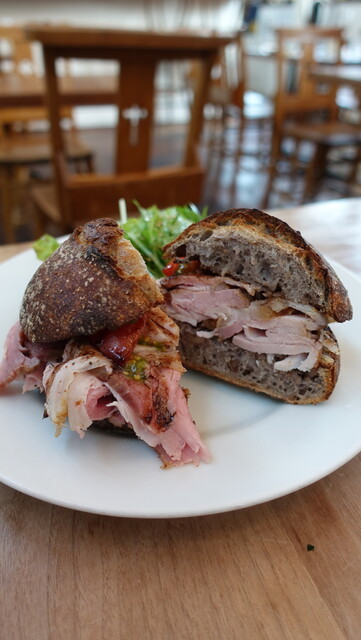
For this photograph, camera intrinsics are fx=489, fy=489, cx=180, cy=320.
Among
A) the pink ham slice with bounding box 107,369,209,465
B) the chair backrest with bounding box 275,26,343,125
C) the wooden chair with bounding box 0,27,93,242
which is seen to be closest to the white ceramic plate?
the pink ham slice with bounding box 107,369,209,465

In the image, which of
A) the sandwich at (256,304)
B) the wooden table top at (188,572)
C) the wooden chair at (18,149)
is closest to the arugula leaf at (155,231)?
the sandwich at (256,304)

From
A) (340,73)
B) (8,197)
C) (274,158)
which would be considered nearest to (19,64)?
(8,197)

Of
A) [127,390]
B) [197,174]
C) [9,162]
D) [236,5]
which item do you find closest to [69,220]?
[197,174]

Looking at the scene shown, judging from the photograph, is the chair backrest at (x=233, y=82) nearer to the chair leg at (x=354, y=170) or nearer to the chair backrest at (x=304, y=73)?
the chair backrest at (x=304, y=73)

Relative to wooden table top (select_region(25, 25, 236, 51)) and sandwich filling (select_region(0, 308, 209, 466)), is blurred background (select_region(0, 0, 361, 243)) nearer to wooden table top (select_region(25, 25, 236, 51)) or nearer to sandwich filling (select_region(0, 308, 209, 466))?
wooden table top (select_region(25, 25, 236, 51))

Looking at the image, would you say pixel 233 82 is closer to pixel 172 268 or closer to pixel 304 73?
pixel 304 73

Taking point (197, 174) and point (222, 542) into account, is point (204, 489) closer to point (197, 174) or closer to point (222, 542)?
point (222, 542)
